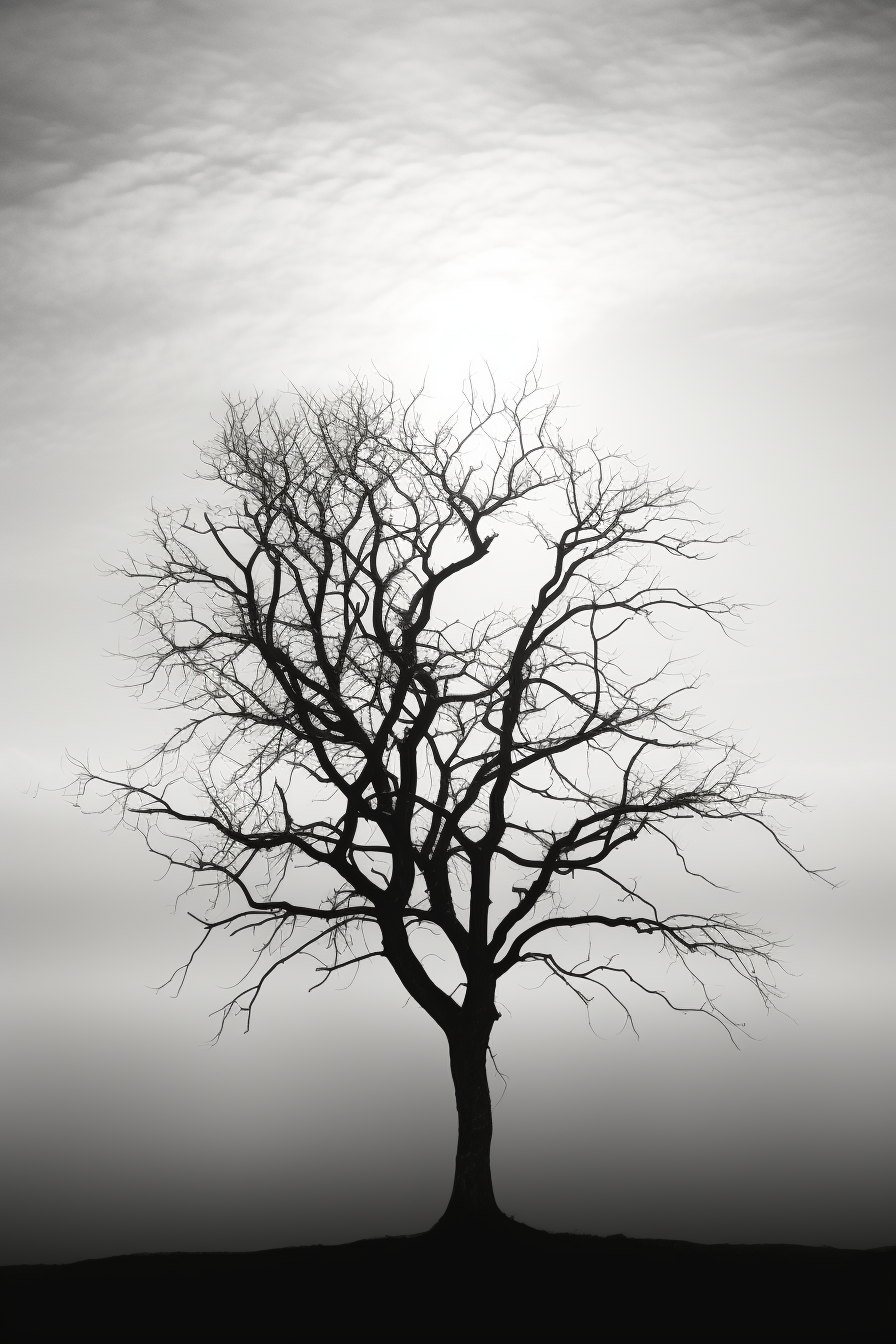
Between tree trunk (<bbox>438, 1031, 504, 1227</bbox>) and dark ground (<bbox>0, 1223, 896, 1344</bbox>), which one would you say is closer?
dark ground (<bbox>0, 1223, 896, 1344</bbox>)

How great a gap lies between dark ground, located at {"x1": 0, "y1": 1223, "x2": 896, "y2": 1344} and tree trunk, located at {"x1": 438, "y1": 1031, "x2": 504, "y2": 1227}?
0.31 meters

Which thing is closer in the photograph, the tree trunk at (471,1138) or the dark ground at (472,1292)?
the dark ground at (472,1292)

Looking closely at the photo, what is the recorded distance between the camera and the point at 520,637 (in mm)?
14281

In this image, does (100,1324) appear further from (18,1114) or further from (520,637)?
(18,1114)

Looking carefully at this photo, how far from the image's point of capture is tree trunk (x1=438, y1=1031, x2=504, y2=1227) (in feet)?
42.3

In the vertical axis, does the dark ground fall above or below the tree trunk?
below

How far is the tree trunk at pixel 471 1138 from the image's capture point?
12898mm

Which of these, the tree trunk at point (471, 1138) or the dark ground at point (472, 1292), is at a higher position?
the tree trunk at point (471, 1138)

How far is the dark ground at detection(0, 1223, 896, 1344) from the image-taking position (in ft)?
34.1

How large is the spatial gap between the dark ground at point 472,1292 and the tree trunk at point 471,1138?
0.31 meters

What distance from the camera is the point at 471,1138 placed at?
43.1ft

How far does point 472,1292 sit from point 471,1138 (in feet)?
6.66

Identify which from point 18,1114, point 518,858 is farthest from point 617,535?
point 18,1114

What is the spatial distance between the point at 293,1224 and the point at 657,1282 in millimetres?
11408
